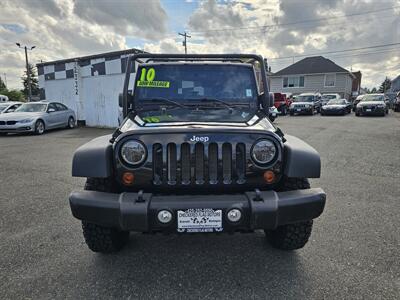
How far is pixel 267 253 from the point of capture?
2660 mm

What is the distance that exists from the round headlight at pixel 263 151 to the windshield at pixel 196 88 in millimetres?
834

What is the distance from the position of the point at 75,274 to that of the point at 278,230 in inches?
68.5

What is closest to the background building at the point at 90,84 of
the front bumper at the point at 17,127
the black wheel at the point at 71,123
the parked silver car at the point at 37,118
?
the black wheel at the point at 71,123

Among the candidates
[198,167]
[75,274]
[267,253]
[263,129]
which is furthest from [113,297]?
[263,129]

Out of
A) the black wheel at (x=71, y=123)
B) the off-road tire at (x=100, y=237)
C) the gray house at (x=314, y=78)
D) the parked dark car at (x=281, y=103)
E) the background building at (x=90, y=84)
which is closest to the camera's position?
the off-road tire at (x=100, y=237)

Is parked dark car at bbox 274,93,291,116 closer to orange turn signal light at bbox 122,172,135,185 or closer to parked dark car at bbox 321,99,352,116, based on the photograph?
parked dark car at bbox 321,99,352,116

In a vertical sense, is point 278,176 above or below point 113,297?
above

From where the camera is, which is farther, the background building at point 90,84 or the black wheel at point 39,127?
the background building at point 90,84

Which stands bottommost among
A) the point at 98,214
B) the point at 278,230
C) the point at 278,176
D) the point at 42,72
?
the point at 278,230

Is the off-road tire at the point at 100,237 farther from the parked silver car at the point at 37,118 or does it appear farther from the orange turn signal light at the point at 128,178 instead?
the parked silver car at the point at 37,118

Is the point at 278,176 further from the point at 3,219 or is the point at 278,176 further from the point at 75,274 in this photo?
the point at 3,219

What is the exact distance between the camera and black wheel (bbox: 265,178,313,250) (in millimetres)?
2336

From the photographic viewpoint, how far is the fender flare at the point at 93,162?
Answer: 2.14m

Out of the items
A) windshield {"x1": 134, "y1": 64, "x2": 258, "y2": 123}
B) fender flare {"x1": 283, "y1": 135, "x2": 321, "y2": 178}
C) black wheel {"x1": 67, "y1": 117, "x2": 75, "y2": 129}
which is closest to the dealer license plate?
fender flare {"x1": 283, "y1": 135, "x2": 321, "y2": 178}
